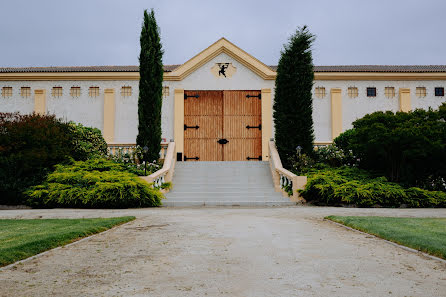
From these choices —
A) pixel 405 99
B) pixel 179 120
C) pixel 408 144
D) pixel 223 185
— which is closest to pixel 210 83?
pixel 179 120

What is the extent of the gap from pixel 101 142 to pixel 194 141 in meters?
5.35

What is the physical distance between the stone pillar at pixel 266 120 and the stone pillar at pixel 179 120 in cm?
435

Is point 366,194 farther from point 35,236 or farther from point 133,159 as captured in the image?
point 35,236

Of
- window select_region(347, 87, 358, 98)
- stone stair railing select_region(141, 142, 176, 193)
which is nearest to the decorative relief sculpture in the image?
stone stair railing select_region(141, 142, 176, 193)

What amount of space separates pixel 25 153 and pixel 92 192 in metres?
3.20

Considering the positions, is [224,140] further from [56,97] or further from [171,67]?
[56,97]

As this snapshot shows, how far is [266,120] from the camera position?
2152cm

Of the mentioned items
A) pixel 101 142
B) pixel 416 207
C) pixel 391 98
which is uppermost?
pixel 391 98

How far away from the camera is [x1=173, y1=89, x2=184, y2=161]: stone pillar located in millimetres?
21375

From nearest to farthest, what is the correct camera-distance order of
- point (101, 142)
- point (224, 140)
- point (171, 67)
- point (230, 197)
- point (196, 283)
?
point (196, 283) → point (230, 197) → point (101, 142) → point (224, 140) → point (171, 67)

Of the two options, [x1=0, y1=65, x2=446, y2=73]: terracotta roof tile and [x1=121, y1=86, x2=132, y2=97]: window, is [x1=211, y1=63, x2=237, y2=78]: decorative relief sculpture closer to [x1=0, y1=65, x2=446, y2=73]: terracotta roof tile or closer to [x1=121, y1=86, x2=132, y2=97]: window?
[x1=0, y1=65, x2=446, y2=73]: terracotta roof tile

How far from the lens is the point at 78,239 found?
624 cm

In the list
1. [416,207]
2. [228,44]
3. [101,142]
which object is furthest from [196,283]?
[228,44]

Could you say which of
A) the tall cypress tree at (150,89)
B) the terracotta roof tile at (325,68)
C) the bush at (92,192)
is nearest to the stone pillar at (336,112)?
the terracotta roof tile at (325,68)
